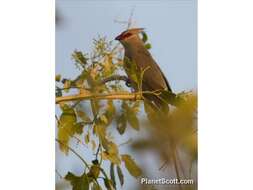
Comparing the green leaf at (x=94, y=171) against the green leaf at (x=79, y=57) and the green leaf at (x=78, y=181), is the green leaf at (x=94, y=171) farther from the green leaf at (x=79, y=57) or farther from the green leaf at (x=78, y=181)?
the green leaf at (x=79, y=57)

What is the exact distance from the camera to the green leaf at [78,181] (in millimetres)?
844

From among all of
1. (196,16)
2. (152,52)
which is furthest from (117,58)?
(196,16)

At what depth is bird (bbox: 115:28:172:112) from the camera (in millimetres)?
834

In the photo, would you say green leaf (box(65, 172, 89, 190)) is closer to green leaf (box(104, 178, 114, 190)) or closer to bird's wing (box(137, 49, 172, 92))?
green leaf (box(104, 178, 114, 190))

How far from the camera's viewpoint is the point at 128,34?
843mm

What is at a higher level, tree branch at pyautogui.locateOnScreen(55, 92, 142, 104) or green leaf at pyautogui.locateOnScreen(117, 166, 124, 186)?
tree branch at pyautogui.locateOnScreen(55, 92, 142, 104)

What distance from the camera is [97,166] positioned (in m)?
0.84

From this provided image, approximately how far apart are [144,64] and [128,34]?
2.6 inches

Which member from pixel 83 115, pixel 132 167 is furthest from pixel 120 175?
pixel 83 115

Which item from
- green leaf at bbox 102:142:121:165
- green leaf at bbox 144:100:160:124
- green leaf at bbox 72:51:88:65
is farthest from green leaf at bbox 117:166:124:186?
green leaf at bbox 72:51:88:65

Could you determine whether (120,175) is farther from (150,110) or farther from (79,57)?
(79,57)

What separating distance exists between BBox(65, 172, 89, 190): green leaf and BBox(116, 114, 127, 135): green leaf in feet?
0.36
